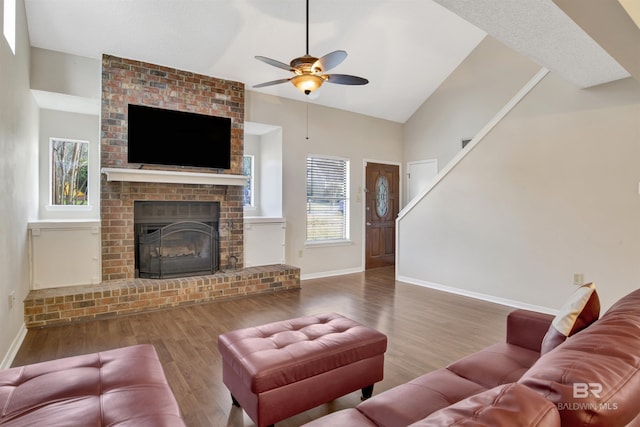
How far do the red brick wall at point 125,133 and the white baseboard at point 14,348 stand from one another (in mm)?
1104

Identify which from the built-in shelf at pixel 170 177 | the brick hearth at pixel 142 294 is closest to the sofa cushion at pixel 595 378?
the brick hearth at pixel 142 294

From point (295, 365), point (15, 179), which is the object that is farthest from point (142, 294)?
point (295, 365)

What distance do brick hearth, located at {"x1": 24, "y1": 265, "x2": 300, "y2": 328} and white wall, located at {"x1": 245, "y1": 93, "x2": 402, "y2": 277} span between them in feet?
3.19

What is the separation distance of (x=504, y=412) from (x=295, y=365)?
4.44 feet

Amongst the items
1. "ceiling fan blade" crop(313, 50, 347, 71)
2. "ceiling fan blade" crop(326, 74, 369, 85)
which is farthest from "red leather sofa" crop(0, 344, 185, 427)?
"ceiling fan blade" crop(326, 74, 369, 85)

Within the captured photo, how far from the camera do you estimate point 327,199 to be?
6.63 meters

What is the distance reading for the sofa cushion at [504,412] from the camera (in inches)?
27.5

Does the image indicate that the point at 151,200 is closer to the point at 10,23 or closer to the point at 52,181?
the point at 52,181

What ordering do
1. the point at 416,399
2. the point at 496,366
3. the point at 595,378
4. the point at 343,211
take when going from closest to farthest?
the point at 595,378 < the point at 416,399 < the point at 496,366 < the point at 343,211

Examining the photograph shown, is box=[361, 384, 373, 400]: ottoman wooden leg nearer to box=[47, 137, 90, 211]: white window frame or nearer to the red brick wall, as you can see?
the red brick wall

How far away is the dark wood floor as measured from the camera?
93.5 inches

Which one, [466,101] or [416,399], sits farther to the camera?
[466,101]

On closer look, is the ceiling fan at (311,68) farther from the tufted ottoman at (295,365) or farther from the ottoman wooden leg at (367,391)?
the ottoman wooden leg at (367,391)

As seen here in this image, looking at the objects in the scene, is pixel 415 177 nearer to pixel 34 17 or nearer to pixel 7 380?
pixel 34 17
